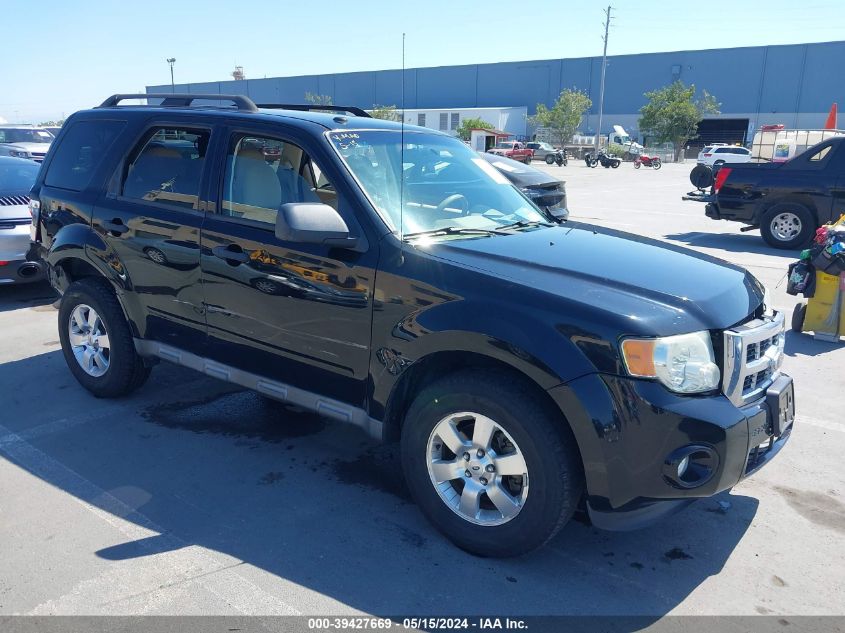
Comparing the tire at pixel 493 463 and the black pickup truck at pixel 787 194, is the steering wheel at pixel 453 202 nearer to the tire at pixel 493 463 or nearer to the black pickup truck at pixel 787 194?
the tire at pixel 493 463

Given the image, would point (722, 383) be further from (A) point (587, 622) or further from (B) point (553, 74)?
(B) point (553, 74)

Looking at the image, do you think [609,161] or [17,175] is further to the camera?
[609,161]

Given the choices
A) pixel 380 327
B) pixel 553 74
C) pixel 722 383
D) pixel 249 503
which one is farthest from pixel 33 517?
pixel 553 74

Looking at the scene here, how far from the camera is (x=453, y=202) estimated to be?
152 inches

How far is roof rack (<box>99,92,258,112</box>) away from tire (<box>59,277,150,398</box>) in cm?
131

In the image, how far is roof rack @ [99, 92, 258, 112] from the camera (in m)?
4.31

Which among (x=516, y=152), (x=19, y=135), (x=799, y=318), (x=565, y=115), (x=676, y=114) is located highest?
(x=676, y=114)

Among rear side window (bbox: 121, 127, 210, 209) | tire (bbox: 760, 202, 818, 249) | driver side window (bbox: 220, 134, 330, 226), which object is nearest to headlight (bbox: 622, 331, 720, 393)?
driver side window (bbox: 220, 134, 330, 226)

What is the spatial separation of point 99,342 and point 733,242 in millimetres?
11214

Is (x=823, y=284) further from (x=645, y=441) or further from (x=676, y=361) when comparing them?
(x=645, y=441)

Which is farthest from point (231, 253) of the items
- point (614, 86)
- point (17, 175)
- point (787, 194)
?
point (614, 86)

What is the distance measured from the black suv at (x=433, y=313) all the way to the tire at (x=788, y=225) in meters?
8.75

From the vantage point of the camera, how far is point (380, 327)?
3.31m

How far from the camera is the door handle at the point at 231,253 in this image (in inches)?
149
